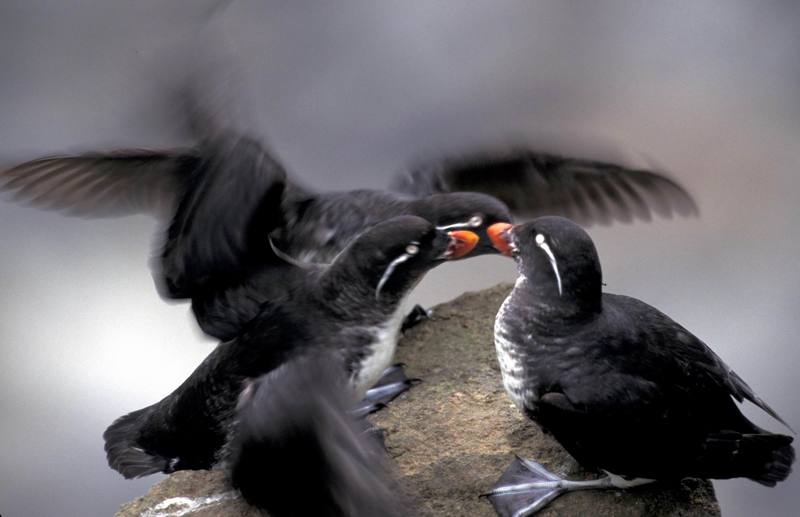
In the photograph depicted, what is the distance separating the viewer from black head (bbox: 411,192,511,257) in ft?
12.8

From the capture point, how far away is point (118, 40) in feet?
20.2

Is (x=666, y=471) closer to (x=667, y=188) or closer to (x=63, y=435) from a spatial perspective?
(x=667, y=188)

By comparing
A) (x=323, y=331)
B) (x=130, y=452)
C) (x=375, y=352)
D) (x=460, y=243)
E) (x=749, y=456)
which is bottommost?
(x=749, y=456)

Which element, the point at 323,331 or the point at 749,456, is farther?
the point at 323,331

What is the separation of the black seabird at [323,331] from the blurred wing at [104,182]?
581mm

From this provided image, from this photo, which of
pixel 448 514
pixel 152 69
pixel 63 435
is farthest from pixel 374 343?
pixel 63 435

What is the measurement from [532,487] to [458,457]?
0.97 feet

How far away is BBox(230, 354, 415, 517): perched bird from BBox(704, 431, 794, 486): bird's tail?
0.90m

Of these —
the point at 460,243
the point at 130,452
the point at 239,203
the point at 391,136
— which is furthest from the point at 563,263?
the point at 391,136

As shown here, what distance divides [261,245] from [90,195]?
2.10 feet

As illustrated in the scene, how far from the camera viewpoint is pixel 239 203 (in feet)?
12.4

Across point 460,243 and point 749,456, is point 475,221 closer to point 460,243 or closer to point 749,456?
point 460,243

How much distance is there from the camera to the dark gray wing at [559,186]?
4.23m

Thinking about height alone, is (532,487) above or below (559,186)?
below
